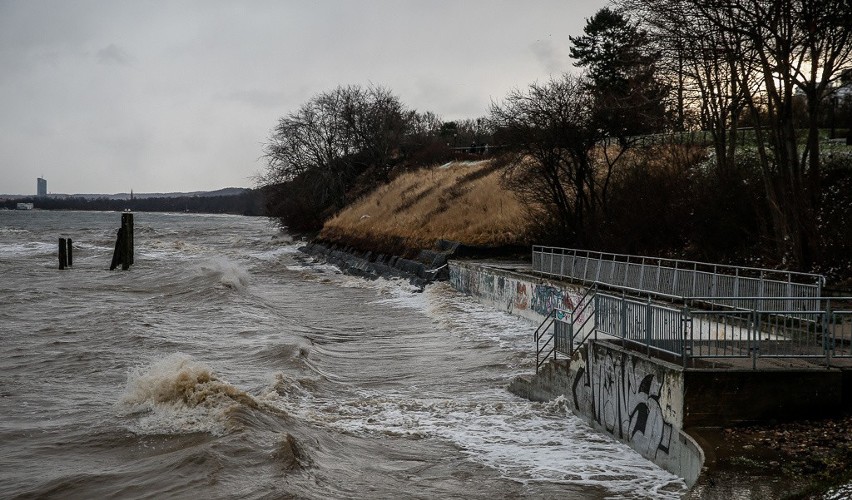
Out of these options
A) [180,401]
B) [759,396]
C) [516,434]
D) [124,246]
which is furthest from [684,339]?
[124,246]

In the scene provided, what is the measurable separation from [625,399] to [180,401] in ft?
24.6

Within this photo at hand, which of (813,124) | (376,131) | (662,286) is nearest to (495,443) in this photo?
(662,286)

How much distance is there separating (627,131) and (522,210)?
814cm

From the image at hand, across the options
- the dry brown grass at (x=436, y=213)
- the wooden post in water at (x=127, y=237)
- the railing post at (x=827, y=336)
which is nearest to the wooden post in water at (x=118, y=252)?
the wooden post in water at (x=127, y=237)

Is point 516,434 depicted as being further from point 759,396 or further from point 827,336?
point 827,336

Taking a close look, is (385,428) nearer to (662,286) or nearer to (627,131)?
(662,286)

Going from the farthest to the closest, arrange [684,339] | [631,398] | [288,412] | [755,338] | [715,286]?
1. [715,286]
2. [288,412]
3. [631,398]
4. [755,338]
5. [684,339]

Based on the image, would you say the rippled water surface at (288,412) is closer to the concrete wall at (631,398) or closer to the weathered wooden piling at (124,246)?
the concrete wall at (631,398)

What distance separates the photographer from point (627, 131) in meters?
34.3

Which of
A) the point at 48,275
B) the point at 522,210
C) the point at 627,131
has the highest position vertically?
the point at 627,131

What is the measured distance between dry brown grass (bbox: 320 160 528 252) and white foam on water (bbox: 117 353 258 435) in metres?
24.3

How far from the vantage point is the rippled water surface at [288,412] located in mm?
10859

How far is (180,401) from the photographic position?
1466cm

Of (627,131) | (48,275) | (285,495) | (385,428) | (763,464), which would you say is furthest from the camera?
(48,275)
